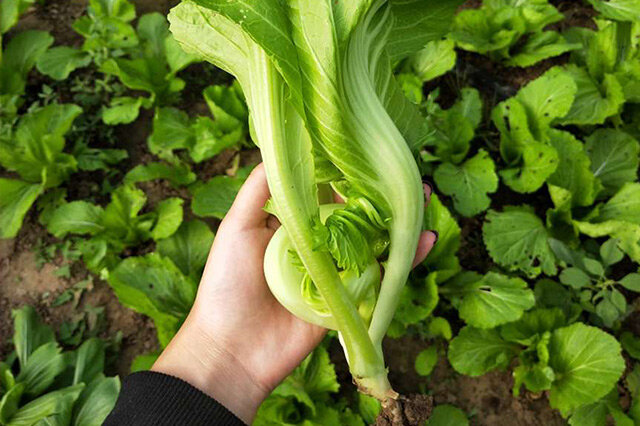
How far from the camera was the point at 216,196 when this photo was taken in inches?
131

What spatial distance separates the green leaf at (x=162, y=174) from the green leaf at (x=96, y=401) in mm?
1301

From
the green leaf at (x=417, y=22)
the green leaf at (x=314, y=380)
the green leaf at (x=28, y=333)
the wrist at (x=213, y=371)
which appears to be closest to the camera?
the green leaf at (x=417, y=22)

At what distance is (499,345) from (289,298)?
155cm

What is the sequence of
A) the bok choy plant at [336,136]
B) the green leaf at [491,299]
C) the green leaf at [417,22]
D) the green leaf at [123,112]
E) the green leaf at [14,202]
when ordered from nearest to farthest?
the bok choy plant at [336,136] < the green leaf at [417,22] < the green leaf at [491,299] < the green leaf at [14,202] < the green leaf at [123,112]

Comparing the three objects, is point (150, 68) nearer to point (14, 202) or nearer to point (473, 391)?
point (14, 202)

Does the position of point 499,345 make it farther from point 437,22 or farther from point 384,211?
point 437,22

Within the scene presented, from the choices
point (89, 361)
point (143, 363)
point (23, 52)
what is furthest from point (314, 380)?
point (23, 52)

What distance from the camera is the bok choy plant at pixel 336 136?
5.45 feet

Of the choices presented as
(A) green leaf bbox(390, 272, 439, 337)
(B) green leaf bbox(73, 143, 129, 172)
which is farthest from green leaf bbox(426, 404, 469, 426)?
(B) green leaf bbox(73, 143, 129, 172)

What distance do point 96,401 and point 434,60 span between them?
3063 millimetres

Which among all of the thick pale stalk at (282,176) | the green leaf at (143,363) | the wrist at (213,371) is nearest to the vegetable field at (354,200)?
the thick pale stalk at (282,176)

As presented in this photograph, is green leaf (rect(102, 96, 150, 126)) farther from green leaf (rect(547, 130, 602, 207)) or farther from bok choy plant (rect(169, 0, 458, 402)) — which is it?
green leaf (rect(547, 130, 602, 207))

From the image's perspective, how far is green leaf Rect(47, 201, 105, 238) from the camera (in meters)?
3.51

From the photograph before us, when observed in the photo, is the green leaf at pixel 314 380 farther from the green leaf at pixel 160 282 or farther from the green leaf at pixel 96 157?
the green leaf at pixel 96 157
